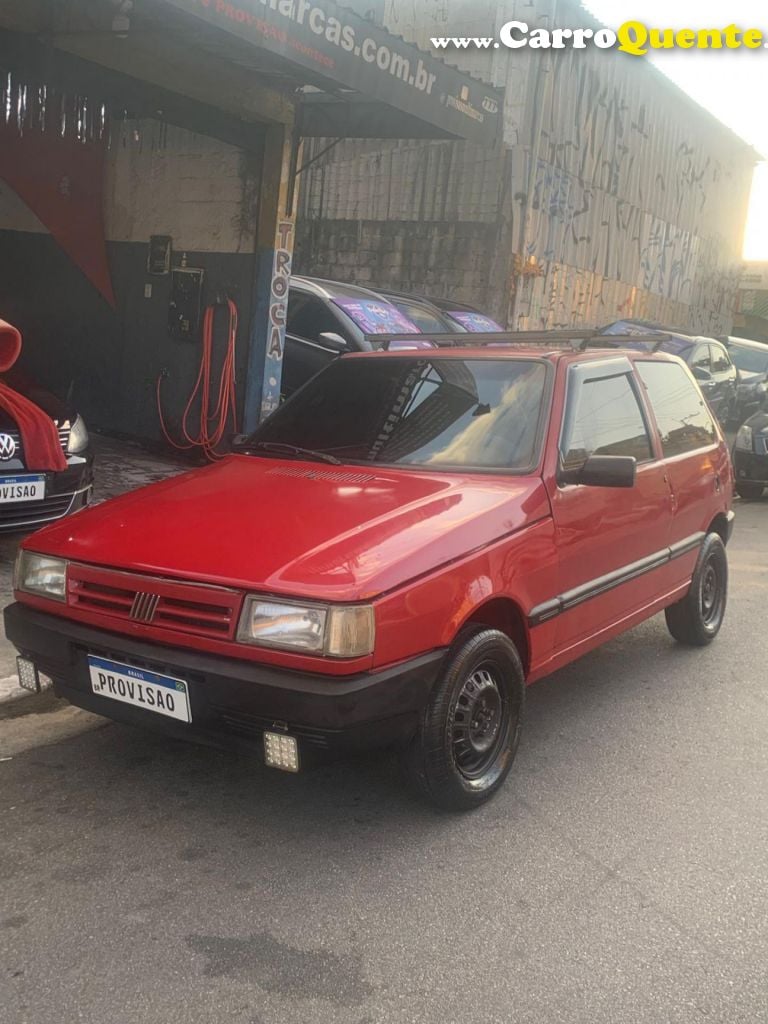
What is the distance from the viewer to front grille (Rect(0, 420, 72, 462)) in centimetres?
545

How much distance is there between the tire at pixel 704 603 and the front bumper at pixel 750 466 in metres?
5.63

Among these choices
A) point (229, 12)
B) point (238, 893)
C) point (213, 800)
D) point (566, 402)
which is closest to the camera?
point (238, 893)

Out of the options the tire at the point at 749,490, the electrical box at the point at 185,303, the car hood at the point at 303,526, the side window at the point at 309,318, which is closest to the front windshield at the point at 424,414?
the car hood at the point at 303,526

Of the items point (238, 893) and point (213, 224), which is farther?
point (213, 224)

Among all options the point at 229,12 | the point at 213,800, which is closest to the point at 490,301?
the point at 229,12

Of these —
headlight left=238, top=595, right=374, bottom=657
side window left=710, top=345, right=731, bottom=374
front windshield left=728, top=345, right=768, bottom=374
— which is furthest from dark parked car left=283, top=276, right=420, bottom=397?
front windshield left=728, top=345, right=768, bottom=374

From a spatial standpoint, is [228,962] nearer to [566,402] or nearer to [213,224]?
[566,402]

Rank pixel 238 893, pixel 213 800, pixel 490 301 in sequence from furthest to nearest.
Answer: pixel 490 301 → pixel 213 800 → pixel 238 893

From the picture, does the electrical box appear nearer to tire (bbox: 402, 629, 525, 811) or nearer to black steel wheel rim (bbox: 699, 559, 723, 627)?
black steel wheel rim (bbox: 699, 559, 723, 627)

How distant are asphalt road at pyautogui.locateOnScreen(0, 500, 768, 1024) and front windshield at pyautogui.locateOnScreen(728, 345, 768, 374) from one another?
15186 millimetres

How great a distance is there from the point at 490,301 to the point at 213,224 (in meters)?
6.80

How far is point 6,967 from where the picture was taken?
2436 millimetres

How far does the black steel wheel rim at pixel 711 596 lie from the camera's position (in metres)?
5.46

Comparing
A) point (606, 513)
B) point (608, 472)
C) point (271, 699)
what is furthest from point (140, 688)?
point (606, 513)
